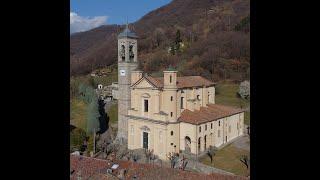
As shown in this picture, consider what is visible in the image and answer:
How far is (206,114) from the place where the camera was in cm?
2331

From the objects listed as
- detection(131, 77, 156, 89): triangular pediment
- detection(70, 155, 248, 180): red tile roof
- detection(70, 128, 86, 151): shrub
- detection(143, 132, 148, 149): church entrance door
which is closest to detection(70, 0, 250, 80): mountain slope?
detection(70, 128, 86, 151): shrub

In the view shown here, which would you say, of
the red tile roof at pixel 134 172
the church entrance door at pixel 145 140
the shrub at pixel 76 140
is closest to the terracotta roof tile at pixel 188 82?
the church entrance door at pixel 145 140

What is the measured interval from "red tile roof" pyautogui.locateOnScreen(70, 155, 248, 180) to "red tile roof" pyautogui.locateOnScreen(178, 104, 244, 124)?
26.8 feet

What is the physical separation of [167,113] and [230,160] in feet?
15.2

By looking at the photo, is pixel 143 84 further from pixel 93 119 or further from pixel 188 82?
pixel 93 119

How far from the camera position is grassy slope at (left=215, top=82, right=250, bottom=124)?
33513 millimetres

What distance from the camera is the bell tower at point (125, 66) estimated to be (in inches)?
1000

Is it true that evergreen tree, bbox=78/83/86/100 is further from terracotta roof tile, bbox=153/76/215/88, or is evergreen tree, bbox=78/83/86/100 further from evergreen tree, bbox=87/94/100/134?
terracotta roof tile, bbox=153/76/215/88

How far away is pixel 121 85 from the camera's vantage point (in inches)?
1025

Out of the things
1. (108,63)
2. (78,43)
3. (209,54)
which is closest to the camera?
(209,54)
